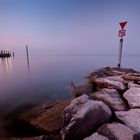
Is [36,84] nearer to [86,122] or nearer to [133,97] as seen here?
[133,97]

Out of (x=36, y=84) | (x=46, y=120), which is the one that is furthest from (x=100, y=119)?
(x=36, y=84)

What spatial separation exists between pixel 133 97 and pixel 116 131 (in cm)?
127

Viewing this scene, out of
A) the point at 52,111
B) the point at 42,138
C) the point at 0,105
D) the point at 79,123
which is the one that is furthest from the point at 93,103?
the point at 0,105

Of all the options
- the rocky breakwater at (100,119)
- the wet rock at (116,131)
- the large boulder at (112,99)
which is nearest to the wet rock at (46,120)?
the rocky breakwater at (100,119)

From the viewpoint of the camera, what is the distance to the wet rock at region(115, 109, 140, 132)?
2134mm

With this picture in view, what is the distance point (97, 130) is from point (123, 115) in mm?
586

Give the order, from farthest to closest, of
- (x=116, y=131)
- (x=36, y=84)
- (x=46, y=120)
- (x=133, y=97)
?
(x=36, y=84) < (x=46, y=120) < (x=133, y=97) < (x=116, y=131)

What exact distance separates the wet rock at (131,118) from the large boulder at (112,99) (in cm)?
26

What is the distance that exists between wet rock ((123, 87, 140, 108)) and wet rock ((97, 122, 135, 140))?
2.75 ft

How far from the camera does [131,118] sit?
2.36 m

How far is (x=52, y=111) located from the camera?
12.9 feet

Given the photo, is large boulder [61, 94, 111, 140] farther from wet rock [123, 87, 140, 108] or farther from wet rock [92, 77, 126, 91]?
wet rock [92, 77, 126, 91]

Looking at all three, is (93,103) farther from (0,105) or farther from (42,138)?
(0,105)

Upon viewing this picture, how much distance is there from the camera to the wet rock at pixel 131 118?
7.00 ft
